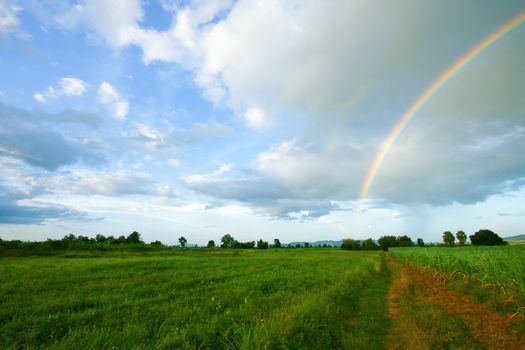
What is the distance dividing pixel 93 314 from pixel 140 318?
67.2 inches

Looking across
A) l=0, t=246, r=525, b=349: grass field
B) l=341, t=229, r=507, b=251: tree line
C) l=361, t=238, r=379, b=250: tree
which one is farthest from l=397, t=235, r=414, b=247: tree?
l=0, t=246, r=525, b=349: grass field

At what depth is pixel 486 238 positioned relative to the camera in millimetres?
122688

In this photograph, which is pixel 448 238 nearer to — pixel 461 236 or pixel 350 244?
pixel 461 236

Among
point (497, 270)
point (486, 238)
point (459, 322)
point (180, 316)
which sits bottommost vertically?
point (459, 322)

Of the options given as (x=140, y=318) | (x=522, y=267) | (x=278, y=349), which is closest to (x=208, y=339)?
(x=278, y=349)

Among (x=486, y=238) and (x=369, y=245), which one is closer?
(x=486, y=238)

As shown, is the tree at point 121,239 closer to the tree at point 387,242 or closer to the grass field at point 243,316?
the grass field at point 243,316

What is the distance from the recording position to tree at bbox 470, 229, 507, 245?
11950 centimetres

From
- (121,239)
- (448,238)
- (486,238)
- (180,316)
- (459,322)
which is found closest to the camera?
(180,316)

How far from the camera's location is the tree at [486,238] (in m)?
120

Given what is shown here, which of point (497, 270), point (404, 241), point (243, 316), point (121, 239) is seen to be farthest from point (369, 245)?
point (243, 316)

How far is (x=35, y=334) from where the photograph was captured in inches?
289

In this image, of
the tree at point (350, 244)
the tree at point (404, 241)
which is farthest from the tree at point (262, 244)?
the tree at point (404, 241)

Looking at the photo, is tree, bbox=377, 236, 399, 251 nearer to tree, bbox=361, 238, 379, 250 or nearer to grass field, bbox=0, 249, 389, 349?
tree, bbox=361, 238, 379, 250
